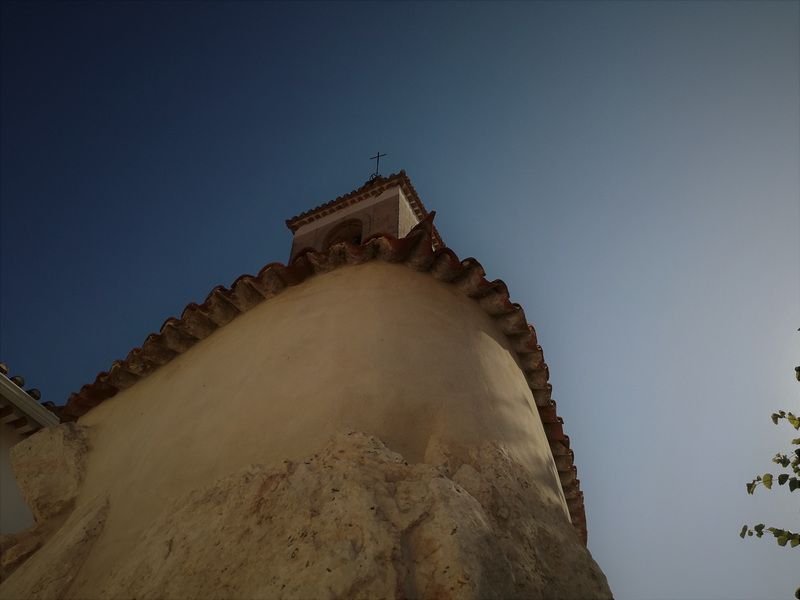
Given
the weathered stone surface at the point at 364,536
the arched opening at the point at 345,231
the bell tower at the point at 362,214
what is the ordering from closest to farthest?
1. the weathered stone surface at the point at 364,536
2. the bell tower at the point at 362,214
3. the arched opening at the point at 345,231

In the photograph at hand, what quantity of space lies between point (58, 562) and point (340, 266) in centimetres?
259

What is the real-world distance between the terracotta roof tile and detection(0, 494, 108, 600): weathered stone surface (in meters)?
1.36

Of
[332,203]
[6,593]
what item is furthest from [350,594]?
[332,203]

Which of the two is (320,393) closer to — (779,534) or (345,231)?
(779,534)

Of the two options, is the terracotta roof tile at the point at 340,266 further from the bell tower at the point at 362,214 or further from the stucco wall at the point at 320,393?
the bell tower at the point at 362,214

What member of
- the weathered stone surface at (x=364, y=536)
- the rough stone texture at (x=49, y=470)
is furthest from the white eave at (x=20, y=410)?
the weathered stone surface at (x=364, y=536)

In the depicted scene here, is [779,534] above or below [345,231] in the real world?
below

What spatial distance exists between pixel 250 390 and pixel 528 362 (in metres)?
2.29

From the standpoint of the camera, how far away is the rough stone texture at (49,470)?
384cm

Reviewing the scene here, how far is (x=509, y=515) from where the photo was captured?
2.51m

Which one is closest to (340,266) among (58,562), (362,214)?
(58,562)

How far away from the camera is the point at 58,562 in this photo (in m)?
2.96

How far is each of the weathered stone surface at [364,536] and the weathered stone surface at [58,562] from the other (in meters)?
0.33

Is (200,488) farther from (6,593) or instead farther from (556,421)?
(556,421)
